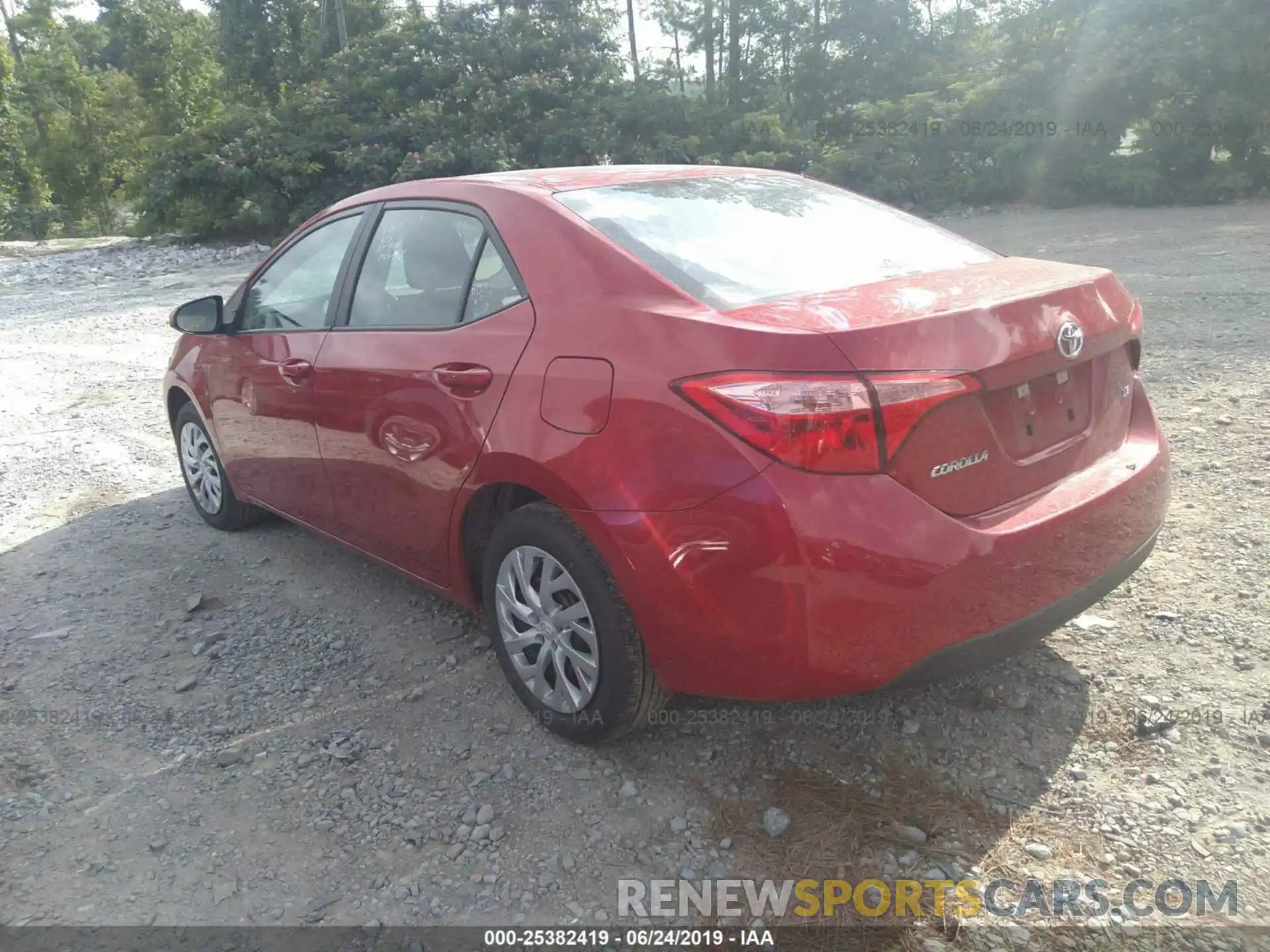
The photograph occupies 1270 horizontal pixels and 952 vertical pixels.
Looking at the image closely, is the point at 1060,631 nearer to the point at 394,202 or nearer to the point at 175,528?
the point at 394,202

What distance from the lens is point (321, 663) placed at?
141 inches

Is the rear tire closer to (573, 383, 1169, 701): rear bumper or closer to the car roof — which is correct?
the car roof

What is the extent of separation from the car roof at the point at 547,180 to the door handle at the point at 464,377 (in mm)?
604

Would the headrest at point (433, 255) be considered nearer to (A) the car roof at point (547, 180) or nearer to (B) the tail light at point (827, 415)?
(A) the car roof at point (547, 180)

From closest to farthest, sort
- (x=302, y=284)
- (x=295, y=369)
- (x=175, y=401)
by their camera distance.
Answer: (x=295, y=369)
(x=302, y=284)
(x=175, y=401)

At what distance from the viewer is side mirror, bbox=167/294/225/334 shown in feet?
14.1

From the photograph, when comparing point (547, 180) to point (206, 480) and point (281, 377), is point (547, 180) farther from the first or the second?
point (206, 480)

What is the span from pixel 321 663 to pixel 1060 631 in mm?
2628

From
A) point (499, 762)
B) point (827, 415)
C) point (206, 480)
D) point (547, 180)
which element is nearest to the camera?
point (827, 415)

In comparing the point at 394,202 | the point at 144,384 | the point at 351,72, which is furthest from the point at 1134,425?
the point at 351,72

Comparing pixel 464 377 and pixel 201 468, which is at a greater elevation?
pixel 464 377

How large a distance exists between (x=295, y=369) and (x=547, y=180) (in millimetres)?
1259

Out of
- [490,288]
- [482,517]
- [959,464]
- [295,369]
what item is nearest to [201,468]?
[295,369]

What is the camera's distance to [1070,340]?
2.56 metres
